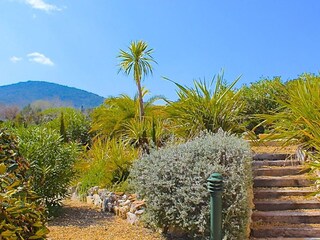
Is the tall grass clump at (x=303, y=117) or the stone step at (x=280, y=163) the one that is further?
the stone step at (x=280, y=163)

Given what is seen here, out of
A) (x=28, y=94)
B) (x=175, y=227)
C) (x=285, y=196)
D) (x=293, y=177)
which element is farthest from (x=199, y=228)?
(x=28, y=94)

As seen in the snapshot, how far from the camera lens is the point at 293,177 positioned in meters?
6.56

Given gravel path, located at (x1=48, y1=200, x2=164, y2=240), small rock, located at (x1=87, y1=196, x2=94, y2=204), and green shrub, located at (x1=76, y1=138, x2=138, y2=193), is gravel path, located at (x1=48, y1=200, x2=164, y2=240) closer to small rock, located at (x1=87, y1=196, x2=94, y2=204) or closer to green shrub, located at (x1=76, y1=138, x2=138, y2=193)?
small rock, located at (x1=87, y1=196, x2=94, y2=204)

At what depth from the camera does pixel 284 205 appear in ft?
19.4

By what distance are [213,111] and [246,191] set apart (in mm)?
2897

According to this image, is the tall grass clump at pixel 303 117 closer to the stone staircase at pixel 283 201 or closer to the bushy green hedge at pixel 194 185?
the stone staircase at pixel 283 201

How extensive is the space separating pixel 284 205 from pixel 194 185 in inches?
74.7

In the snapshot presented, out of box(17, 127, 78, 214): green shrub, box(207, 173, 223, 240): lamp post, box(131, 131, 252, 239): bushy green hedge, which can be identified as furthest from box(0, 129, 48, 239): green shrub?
box(17, 127, 78, 214): green shrub

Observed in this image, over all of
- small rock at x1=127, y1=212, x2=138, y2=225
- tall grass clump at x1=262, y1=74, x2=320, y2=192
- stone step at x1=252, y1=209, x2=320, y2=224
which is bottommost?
small rock at x1=127, y1=212, x2=138, y2=225

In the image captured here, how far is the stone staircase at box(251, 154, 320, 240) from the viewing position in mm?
5418

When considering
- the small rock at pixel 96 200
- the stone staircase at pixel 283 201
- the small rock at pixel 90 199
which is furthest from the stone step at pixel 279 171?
the small rock at pixel 90 199

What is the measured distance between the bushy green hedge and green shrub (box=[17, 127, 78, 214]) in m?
1.61

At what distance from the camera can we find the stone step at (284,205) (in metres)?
5.93

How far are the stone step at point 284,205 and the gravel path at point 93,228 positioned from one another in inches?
64.9
